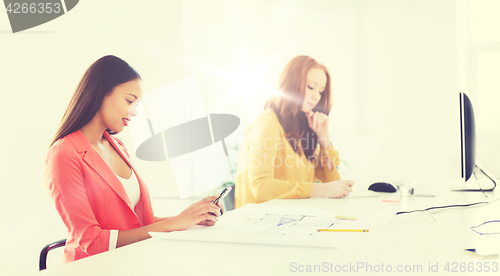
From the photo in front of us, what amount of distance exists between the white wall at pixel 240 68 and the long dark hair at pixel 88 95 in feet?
4.20

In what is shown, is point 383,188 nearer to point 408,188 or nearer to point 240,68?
point 408,188

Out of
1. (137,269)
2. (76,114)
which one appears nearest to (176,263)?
(137,269)

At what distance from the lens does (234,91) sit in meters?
3.18

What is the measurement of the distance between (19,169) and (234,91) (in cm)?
164

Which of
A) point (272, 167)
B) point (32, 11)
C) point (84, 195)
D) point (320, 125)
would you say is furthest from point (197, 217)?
point (32, 11)

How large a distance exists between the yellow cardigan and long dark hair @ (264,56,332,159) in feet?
0.16

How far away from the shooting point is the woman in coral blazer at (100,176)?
1002mm

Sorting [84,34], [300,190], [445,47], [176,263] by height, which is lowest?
[300,190]

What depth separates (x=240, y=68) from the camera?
3.16m

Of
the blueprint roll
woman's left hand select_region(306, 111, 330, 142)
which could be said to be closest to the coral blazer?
woman's left hand select_region(306, 111, 330, 142)

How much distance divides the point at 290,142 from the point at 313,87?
0.35 meters

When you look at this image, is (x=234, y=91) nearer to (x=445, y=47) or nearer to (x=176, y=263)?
(x=445, y=47)
